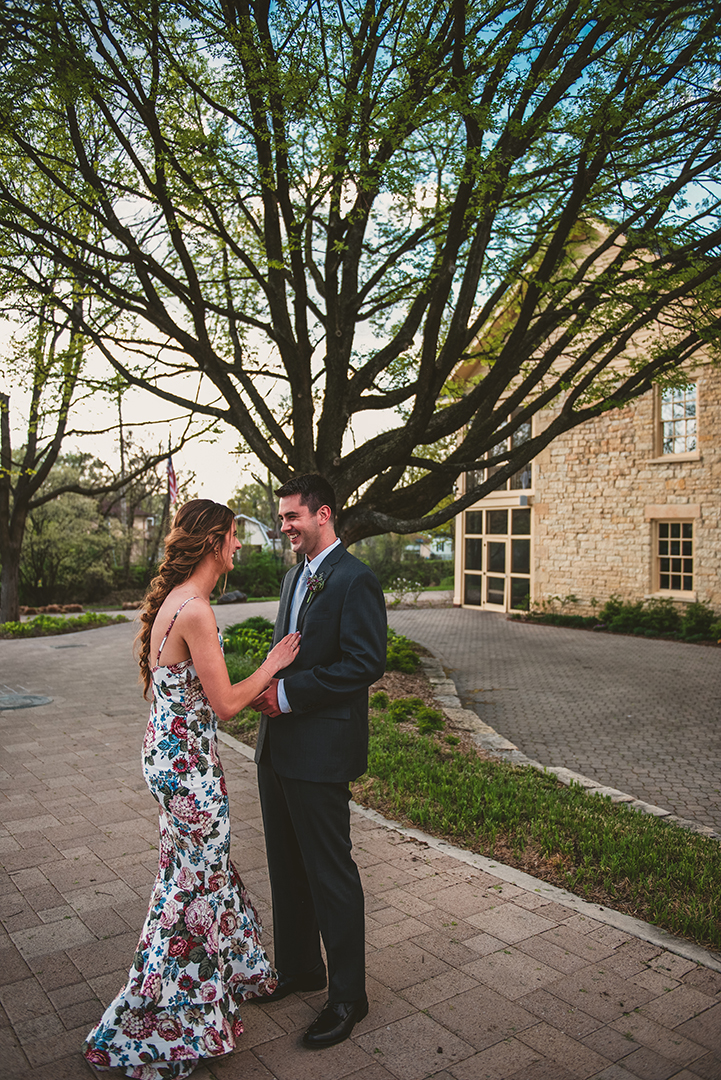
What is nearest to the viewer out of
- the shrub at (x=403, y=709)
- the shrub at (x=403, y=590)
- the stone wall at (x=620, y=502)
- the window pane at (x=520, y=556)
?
the shrub at (x=403, y=709)

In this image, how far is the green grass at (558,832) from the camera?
388cm

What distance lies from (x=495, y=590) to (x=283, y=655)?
21.0 metres

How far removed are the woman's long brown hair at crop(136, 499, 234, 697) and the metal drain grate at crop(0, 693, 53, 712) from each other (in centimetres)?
706

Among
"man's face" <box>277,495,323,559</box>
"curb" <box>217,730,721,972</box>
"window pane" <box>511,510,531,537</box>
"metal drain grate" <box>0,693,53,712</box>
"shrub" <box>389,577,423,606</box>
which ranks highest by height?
"window pane" <box>511,510,531,537</box>

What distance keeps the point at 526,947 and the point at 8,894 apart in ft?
8.97

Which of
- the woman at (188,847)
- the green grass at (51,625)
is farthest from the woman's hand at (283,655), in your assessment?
the green grass at (51,625)

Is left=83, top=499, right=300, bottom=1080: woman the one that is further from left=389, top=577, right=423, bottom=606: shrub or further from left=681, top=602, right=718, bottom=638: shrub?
left=389, top=577, right=423, bottom=606: shrub

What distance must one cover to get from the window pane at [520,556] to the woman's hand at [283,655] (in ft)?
63.9

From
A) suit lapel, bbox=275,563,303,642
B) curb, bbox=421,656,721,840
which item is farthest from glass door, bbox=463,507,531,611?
suit lapel, bbox=275,563,303,642

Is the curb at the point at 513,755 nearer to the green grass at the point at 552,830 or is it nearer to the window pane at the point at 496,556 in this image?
the green grass at the point at 552,830

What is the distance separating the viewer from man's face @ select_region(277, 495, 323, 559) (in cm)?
296

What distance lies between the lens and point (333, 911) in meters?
2.80

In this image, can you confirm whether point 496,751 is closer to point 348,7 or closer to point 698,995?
point 698,995

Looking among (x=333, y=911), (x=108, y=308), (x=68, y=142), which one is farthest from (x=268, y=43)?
(x=333, y=911)
